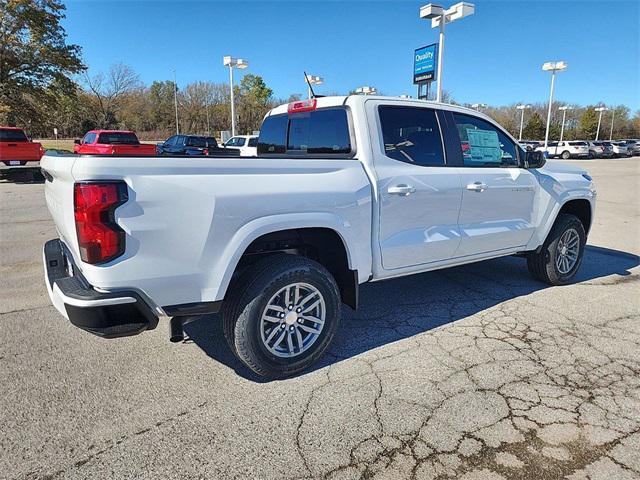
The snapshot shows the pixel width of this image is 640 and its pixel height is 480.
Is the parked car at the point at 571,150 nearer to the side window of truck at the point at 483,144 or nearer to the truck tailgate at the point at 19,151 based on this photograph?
the truck tailgate at the point at 19,151

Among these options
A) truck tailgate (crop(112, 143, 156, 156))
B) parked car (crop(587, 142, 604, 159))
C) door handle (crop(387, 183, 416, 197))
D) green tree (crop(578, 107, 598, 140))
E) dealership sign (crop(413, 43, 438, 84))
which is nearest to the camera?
truck tailgate (crop(112, 143, 156, 156))

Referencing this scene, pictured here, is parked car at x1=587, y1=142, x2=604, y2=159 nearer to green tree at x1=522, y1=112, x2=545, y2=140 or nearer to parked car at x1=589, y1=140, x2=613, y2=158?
parked car at x1=589, y1=140, x2=613, y2=158

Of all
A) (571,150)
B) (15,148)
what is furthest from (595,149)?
(15,148)

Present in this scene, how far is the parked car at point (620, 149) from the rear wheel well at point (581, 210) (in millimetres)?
49998

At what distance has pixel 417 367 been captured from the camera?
3.31 metres

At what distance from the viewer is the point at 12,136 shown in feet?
59.3

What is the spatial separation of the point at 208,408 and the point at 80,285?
1.09 metres

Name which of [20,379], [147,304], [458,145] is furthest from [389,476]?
[458,145]

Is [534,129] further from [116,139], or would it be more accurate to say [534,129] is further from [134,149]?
[134,149]

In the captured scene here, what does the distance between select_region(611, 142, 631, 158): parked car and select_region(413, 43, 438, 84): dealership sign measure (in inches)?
1489

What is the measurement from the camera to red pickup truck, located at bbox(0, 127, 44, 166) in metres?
17.8

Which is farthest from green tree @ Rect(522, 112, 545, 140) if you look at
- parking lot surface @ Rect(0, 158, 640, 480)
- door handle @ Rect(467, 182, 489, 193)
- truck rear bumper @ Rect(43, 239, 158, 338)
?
truck rear bumper @ Rect(43, 239, 158, 338)

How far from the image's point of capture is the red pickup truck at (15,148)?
17.8 meters

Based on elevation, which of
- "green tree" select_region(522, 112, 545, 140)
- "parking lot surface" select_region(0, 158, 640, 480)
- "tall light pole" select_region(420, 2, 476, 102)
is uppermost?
"tall light pole" select_region(420, 2, 476, 102)
